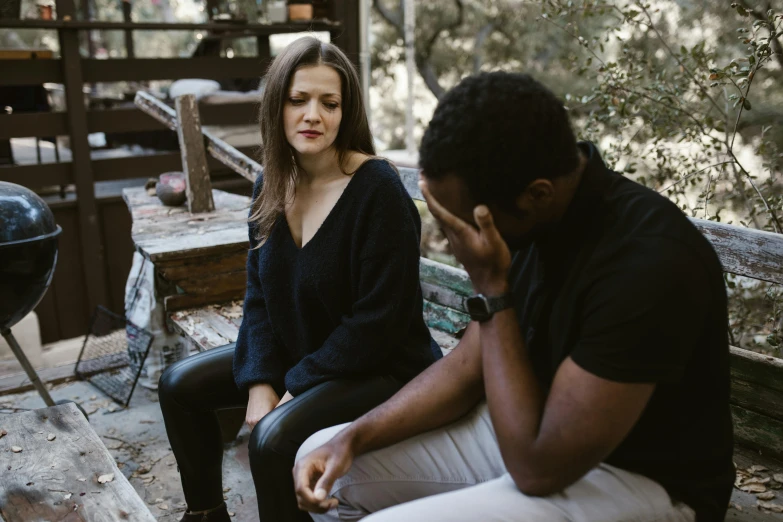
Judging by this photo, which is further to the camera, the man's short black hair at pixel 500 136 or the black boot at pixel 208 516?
the black boot at pixel 208 516

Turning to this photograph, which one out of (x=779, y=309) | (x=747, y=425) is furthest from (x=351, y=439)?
(x=779, y=309)

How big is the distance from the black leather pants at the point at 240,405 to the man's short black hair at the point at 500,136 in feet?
2.57

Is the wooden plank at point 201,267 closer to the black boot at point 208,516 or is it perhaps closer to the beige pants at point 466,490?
the black boot at point 208,516

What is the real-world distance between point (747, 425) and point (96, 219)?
5.25m

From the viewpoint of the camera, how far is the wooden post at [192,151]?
4.07 meters

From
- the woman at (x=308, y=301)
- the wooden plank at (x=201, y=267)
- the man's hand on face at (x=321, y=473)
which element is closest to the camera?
the man's hand on face at (x=321, y=473)

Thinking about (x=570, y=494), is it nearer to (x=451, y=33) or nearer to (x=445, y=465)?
(x=445, y=465)

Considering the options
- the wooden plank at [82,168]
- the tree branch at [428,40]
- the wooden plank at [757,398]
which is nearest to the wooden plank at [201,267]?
the wooden plank at [757,398]

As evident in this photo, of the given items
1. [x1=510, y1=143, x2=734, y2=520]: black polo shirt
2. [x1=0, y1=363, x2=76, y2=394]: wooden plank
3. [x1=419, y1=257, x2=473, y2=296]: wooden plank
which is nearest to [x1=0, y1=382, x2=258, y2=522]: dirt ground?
[x1=0, y1=363, x2=76, y2=394]: wooden plank

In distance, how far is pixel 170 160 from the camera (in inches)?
250

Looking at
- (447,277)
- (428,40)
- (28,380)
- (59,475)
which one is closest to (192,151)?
(28,380)

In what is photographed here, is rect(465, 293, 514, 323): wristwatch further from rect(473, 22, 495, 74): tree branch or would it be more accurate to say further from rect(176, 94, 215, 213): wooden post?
rect(473, 22, 495, 74): tree branch

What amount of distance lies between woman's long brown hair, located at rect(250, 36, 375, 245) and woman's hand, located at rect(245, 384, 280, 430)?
465mm

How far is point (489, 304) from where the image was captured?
4.69ft
